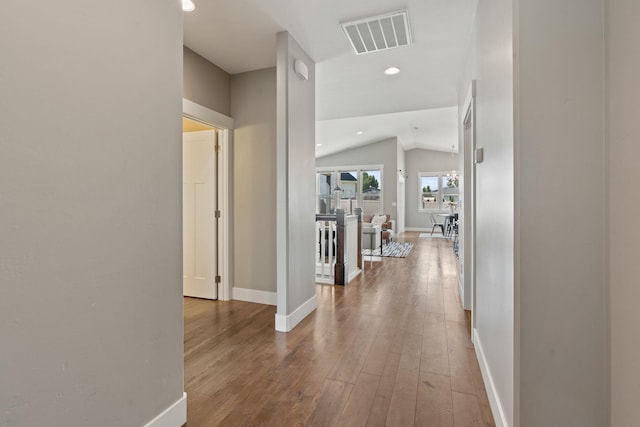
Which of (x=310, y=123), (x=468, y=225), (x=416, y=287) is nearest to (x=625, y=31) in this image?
(x=468, y=225)

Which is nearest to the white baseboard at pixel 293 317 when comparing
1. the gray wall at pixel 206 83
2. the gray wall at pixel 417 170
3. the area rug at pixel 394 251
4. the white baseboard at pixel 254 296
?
the white baseboard at pixel 254 296

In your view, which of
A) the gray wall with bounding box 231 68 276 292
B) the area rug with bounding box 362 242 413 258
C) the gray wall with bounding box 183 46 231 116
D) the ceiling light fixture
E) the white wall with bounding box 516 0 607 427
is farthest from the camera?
the area rug with bounding box 362 242 413 258

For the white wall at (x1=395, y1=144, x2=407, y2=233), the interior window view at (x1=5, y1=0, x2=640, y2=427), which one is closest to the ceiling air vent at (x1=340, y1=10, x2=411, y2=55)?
the interior window view at (x1=5, y1=0, x2=640, y2=427)

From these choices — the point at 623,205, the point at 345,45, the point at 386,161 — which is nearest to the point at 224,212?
the point at 345,45

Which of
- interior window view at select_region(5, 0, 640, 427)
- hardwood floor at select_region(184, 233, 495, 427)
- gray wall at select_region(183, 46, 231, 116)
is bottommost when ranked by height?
hardwood floor at select_region(184, 233, 495, 427)

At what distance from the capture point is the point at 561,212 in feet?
4.14

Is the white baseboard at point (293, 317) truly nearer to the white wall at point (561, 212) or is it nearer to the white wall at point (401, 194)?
the white wall at point (561, 212)

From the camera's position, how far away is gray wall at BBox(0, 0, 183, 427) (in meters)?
1.00

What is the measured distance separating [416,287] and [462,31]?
301 centimetres

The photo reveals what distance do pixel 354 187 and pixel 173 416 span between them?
10610 mm

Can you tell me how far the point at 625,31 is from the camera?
3.54 ft

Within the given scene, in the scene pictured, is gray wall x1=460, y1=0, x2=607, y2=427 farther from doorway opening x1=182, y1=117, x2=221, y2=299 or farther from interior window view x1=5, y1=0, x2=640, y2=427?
doorway opening x1=182, y1=117, x2=221, y2=299

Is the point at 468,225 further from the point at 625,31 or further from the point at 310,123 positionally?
the point at 625,31

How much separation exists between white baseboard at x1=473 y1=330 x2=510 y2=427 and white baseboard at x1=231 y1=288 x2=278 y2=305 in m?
2.06
